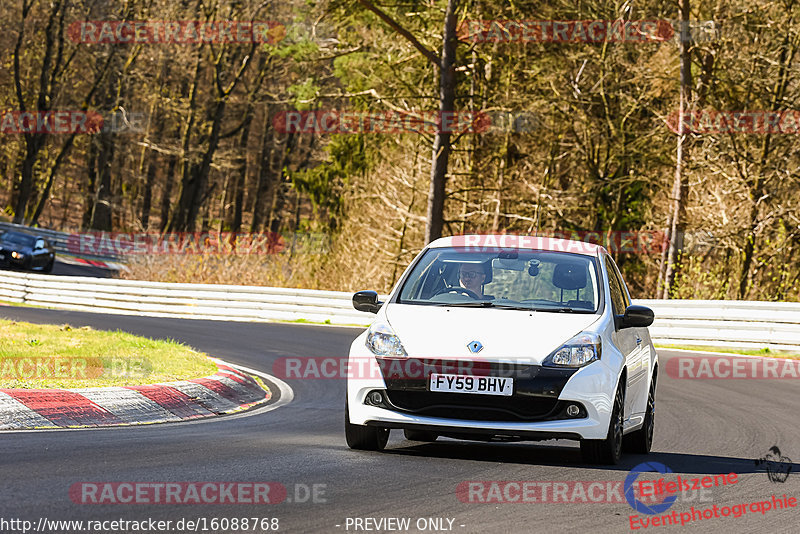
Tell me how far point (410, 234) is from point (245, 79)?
27.1 m

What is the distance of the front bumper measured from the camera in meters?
7.59

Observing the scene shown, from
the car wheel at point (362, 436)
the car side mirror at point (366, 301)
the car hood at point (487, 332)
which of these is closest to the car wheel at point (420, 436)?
the car wheel at point (362, 436)

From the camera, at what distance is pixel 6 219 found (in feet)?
179

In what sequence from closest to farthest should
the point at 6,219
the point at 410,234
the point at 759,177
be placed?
the point at 759,177 < the point at 410,234 < the point at 6,219

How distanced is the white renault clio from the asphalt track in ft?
0.94

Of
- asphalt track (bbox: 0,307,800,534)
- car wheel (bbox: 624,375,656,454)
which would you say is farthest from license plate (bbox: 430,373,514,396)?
car wheel (bbox: 624,375,656,454)

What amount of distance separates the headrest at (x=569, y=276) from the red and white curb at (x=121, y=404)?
11.3 ft

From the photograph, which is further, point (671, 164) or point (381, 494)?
point (671, 164)

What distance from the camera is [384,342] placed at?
791 centimetres

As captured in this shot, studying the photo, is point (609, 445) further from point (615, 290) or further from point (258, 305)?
point (258, 305)

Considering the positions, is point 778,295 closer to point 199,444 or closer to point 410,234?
point 410,234

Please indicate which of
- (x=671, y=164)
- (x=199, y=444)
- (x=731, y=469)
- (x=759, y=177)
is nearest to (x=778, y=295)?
(x=759, y=177)

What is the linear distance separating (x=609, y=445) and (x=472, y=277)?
1.74 meters

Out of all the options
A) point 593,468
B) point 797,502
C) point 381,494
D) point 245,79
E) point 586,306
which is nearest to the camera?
point 381,494
